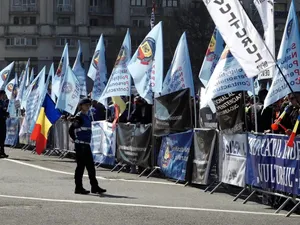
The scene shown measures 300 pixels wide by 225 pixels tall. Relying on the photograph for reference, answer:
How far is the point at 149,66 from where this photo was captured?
21797 millimetres

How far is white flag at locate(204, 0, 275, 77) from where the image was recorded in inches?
575

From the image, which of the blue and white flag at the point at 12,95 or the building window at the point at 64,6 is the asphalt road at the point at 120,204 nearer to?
the blue and white flag at the point at 12,95

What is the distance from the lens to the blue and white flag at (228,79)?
634 inches

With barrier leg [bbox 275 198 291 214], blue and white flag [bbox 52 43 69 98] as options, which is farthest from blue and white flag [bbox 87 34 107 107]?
barrier leg [bbox 275 198 291 214]

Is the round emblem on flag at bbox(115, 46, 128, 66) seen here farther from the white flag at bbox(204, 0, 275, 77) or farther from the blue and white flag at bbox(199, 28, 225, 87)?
the white flag at bbox(204, 0, 275, 77)

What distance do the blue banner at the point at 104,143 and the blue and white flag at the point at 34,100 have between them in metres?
4.41

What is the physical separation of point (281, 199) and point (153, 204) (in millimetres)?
2036

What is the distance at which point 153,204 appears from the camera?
48.5 feet

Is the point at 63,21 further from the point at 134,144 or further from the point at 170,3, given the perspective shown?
the point at 134,144

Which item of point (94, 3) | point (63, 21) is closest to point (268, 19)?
point (63, 21)

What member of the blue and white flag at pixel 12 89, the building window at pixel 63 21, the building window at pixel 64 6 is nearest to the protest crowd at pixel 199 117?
the blue and white flag at pixel 12 89

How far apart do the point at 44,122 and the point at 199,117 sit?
21.4 ft

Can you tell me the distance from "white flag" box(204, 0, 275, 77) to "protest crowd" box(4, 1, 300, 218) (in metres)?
0.02

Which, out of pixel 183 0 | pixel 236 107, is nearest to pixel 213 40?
pixel 236 107
